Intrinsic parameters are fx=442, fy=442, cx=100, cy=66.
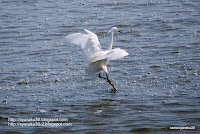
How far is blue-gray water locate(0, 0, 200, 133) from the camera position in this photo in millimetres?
8562

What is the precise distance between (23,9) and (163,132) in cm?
1138

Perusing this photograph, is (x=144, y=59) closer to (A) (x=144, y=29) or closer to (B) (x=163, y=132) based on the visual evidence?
(A) (x=144, y=29)

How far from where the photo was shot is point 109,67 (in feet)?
38.0

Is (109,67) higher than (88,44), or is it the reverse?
(88,44)

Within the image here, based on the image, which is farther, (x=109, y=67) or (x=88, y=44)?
(x=109, y=67)

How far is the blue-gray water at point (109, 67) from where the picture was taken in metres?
8.56

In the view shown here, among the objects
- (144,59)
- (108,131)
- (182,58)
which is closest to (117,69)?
(144,59)

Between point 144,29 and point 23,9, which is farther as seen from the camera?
point 23,9

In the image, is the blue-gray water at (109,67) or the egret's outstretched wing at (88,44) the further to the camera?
the egret's outstretched wing at (88,44)

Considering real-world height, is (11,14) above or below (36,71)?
above

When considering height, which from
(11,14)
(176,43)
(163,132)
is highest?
(11,14)

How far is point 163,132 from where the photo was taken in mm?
7824

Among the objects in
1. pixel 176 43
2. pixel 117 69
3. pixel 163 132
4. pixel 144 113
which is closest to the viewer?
pixel 163 132

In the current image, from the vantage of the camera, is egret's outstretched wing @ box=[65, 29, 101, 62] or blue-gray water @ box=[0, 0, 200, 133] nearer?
blue-gray water @ box=[0, 0, 200, 133]
